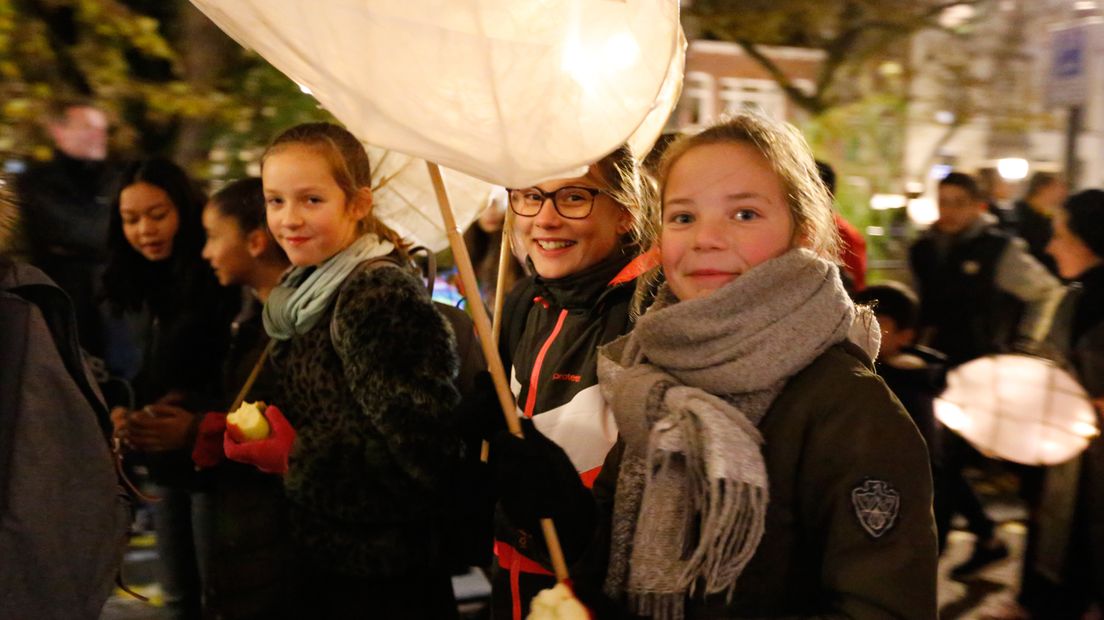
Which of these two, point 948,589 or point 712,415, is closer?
point 712,415

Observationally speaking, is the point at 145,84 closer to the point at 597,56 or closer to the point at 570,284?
the point at 570,284

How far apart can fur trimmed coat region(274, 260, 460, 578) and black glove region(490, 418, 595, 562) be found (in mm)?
636

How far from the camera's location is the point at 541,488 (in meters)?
1.94

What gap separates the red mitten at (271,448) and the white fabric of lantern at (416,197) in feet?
2.35

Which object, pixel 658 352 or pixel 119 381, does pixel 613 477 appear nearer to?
pixel 658 352

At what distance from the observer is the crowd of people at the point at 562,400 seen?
174 centimetres

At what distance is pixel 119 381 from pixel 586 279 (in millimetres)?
2690

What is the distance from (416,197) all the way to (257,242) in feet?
2.13

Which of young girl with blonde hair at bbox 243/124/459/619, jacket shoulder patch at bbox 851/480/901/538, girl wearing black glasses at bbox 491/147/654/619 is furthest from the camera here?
young girl with blonde hair at bbox 243/124/459/619

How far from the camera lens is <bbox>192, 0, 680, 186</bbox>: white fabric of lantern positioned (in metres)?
1.83

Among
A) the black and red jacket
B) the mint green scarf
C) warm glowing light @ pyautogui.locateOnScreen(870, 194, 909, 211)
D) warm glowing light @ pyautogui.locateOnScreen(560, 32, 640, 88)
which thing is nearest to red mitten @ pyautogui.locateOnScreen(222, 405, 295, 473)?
the mint green scarf

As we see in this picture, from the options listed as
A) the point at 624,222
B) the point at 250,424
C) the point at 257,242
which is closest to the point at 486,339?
the point at 624,222

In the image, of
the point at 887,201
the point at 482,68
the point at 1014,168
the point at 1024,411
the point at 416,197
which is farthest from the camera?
the point at 1014,168

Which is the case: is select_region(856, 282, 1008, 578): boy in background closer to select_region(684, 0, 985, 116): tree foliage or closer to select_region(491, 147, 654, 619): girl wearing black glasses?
select_region(491, 147, 654, 619): girl wearing black glasses
